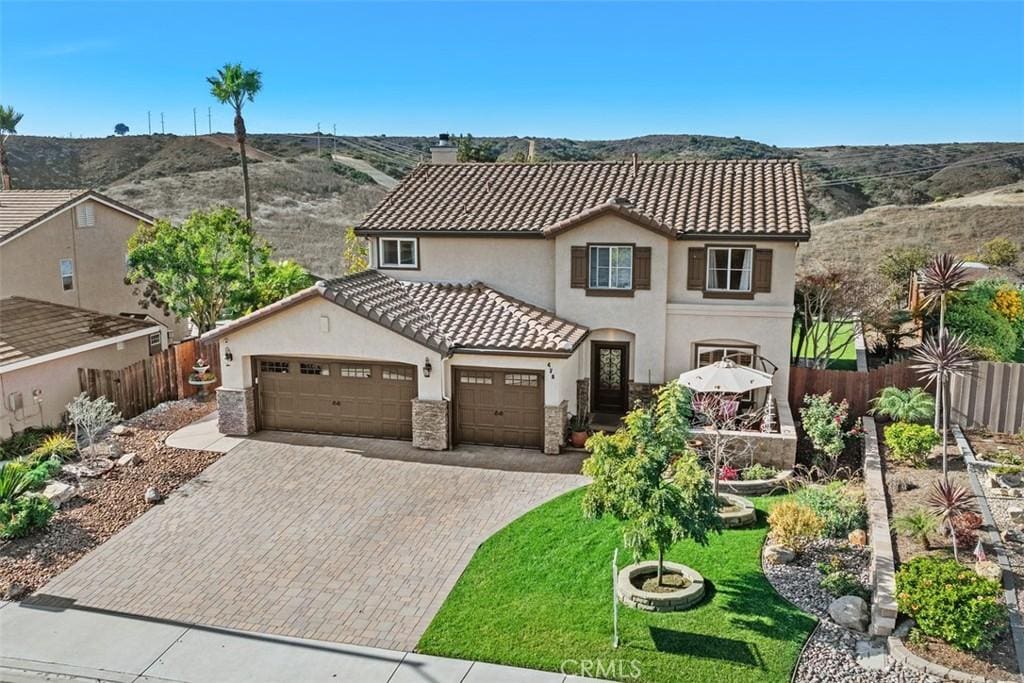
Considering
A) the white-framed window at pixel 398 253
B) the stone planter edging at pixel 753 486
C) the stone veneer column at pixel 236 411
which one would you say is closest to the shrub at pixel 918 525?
the stone planter edging at pixel 753 486

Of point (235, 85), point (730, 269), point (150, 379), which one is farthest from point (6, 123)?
point (730, 269)

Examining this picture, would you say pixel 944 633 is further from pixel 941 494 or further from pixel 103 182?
pixel 103 182

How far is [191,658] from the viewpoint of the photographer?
40.4 feet

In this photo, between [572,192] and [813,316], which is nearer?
[572,192]

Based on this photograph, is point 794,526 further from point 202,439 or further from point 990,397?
point 202,439

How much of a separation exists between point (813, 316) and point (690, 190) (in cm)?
755

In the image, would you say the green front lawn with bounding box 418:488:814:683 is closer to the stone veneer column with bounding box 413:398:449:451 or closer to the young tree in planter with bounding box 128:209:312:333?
the stone veneer column with bounding box 413:398:449:451

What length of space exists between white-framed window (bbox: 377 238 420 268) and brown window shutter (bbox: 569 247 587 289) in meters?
4.89

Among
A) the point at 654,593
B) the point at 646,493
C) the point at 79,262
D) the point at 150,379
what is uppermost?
the point at 79,262

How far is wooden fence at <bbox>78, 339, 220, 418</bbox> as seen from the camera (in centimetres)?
2341

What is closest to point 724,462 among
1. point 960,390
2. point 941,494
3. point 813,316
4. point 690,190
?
point 941,494

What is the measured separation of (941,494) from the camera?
571 inches

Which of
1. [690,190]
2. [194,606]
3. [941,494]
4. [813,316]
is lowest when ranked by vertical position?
[194,606]

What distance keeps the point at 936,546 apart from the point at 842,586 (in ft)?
7.07
